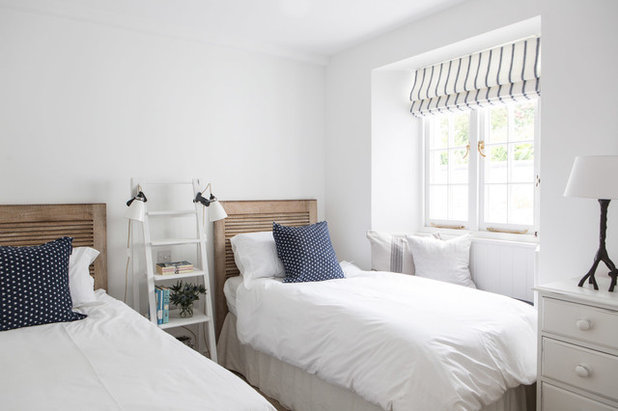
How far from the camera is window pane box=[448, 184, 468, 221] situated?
11.7 feet

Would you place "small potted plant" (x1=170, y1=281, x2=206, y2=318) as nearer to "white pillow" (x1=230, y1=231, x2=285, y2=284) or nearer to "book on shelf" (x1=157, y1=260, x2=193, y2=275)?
"book on shelf" (x1=157, y1=260, x2=193, y2=275)

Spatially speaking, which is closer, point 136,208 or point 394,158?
point 136,208

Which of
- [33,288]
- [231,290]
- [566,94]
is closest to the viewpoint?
[33,288]

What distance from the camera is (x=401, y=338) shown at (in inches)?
80.0

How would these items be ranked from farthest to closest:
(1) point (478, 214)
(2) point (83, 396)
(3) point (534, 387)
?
(1) point (478, 214), (3) point (534, 387), (2) point (83, 396)

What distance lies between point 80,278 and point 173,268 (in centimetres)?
61

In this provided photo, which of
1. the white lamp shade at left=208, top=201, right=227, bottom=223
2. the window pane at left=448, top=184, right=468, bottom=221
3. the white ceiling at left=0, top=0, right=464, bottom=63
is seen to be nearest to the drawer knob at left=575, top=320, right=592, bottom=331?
the window pane at left=448, top=184, right=468, bottom=221

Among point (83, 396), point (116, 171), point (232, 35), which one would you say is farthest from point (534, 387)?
point (232, 35)

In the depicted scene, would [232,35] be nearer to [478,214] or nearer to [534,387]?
[478,214]

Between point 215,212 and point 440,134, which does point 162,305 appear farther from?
point 440,134

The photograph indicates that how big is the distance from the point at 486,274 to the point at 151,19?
3.01 m

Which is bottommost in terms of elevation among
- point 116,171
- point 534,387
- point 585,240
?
point 534,387

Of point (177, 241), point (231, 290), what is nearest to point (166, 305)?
point (177, 241)

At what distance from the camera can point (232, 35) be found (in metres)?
3.58
